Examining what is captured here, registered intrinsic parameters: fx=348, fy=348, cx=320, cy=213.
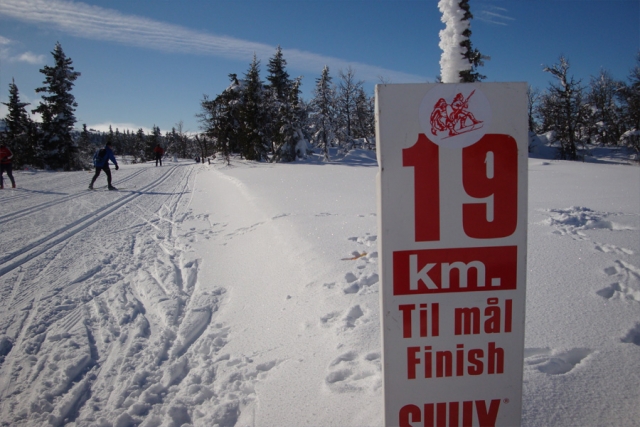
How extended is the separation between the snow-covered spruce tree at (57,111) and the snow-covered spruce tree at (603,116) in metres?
58.5

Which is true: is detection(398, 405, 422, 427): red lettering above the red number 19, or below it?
below

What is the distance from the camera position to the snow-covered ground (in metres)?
2.34

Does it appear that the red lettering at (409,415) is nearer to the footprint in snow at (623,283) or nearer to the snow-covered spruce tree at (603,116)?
the footprint in snow at (623,283)

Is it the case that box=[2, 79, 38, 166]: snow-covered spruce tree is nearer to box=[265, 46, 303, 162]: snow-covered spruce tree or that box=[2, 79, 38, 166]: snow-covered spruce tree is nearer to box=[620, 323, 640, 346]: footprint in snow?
box=[265, 46, 303, 162]: snow-covered spruce tree

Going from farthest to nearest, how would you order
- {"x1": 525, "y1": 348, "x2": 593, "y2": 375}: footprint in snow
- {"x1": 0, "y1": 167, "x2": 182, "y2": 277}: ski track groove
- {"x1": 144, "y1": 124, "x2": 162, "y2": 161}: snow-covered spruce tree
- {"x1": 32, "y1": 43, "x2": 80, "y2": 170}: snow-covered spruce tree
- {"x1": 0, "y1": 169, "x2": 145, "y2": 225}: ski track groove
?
{"x1": 144, "y1": 124, "x2": 162, "y2": 161}: snow-covered spruce tree → {"x1": 32, "y1": 43, "x2": 80, "y2": 170}: snow-covered spruce tree → {"x1": 0, "y1": 169, "x2": 145, "y2": 225}: ski track groove → {"x1": 0, "y1": 167, "x2": 182, "y2": 277}: ski track groove → {"x1": 525, "y1": 348, "x2": 593, "y2": 375}: footprint in snow

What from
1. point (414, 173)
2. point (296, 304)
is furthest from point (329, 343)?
point (414, 173)

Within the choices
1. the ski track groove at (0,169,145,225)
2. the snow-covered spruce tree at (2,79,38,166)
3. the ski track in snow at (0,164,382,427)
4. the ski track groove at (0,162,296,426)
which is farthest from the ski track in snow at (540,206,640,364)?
the snow-covered spruce tree at (2,79,38,166)

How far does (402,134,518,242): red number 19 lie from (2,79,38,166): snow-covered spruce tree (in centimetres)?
4632

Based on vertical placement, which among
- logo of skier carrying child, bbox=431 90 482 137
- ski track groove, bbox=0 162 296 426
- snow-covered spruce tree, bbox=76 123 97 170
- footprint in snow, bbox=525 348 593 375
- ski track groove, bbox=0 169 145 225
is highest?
snow-covered spruce tree, bbox=76 123 97 170

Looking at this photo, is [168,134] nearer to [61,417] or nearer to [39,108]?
[39,108]

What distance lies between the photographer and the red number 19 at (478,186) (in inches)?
55.1

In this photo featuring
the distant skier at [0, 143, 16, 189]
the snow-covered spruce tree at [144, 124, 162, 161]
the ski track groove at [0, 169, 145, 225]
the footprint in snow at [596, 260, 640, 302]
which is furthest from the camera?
the snow-covered spruce tree at [144, 124, 162, 161]

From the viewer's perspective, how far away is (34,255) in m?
5.61

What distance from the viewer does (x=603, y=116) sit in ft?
156
